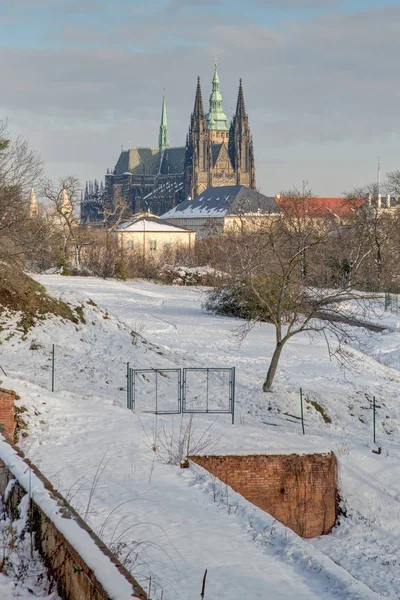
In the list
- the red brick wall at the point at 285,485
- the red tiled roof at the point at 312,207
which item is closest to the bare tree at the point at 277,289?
the red brick wall at the point at 285,485

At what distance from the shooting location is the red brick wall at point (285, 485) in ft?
45.6

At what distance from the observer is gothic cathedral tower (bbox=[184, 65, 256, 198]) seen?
557 ft

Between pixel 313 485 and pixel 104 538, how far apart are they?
595cm

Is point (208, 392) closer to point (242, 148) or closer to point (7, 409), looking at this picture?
point (7, 409)

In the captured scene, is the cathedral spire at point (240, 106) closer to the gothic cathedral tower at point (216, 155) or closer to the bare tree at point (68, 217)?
the gothic cathedral tower at point (216, 155)

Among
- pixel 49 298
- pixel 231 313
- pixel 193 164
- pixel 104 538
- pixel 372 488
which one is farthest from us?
pixel 193 164

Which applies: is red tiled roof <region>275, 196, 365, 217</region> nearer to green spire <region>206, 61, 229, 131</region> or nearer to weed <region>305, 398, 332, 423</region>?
weed <region>305, 398, 332, 423</region>

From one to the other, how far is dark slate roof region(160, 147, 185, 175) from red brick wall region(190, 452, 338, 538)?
564ft

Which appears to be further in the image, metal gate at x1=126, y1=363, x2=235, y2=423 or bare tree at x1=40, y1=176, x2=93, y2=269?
bare tree at x1=40, y1=176, x2=93, y2=269

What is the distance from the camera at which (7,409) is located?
50.0 feet

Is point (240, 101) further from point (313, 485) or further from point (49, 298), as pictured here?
point (313, 485)

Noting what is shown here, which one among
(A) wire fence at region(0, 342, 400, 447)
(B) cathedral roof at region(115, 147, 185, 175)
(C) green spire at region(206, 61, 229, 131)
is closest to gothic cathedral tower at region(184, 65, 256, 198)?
→ (C) green spire at region(206, 61, 229, 131)

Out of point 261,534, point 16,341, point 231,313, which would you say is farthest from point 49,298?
point 261,534

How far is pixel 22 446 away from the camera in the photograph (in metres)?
14.6
